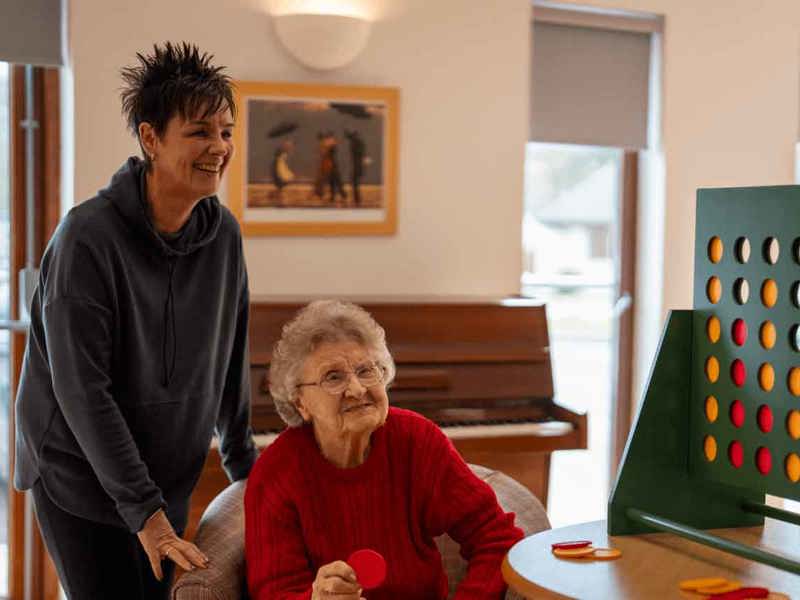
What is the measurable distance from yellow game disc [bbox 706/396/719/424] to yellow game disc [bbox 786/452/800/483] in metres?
0.15

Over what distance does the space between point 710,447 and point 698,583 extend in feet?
0.95

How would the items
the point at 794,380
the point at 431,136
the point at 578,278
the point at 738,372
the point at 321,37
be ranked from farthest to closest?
the point at 578,278
the point at 431,136
the point at 321,37
the point at 738,372
the point at 794,380

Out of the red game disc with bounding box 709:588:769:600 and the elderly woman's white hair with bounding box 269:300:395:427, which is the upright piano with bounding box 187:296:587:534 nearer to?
the elderly woman's white hair with bounding box 269:300:395:427

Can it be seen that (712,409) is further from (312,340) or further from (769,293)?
(312,340)

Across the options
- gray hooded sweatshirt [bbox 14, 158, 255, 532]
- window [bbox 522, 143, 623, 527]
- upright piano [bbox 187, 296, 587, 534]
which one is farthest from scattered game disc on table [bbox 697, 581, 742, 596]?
window [bbox 522, 143, 623, 527]

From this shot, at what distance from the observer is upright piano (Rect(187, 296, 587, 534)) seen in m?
3.23

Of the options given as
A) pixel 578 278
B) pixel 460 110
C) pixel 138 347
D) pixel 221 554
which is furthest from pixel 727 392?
pixel 578 278

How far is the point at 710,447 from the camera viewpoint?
1.70 metres

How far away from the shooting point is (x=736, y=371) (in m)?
1.65

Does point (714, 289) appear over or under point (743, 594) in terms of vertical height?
over

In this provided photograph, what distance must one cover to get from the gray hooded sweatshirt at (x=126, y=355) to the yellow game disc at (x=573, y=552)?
2.40ft

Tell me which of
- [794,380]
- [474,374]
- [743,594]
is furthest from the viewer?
[474,374]

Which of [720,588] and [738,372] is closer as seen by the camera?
[720,588]

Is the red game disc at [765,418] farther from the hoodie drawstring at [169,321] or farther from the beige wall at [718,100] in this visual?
the beige wall at [718,100]
